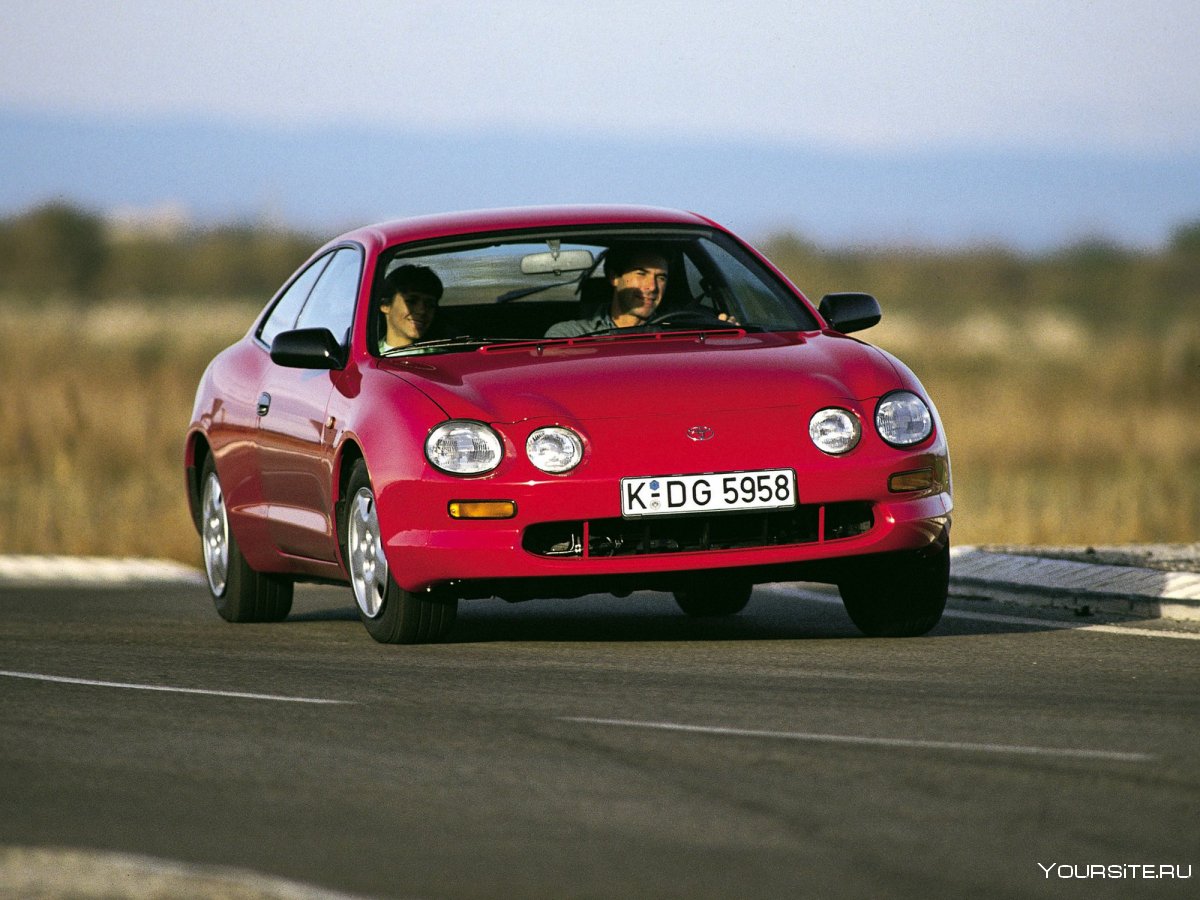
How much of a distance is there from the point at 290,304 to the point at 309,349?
66.2 inches

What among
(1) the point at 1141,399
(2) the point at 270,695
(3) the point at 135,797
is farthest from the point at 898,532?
(1) the point at 1141,399

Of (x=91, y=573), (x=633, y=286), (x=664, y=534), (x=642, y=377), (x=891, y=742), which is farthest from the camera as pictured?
(x=91, y=573)

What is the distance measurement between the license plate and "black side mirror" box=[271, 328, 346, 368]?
1622 millimetres

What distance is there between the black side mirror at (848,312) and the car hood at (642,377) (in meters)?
0.50

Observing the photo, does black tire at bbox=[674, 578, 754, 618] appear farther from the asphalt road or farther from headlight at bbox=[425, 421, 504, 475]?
headlight at bbox=[425, 421, 504, 475]

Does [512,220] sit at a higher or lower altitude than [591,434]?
higher

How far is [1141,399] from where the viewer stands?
29859mm

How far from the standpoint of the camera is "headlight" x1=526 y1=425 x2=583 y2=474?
8.84 meters

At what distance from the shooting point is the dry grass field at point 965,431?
1798 cm

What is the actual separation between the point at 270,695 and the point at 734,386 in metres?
2.05

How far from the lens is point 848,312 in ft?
33.5

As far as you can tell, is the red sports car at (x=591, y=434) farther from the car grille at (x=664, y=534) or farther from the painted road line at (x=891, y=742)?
the painted road line at (x=891, y=742)

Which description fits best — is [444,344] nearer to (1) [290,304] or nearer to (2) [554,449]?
(2) [554,449]

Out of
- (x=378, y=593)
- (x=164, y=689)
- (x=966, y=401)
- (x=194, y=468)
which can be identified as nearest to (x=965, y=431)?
(x=966, y=401)
